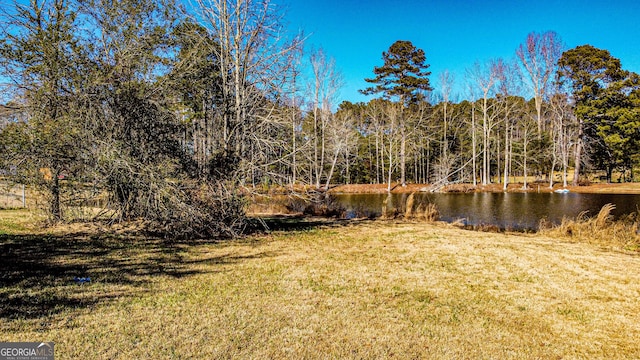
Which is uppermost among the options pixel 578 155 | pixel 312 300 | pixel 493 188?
pixel 578 155

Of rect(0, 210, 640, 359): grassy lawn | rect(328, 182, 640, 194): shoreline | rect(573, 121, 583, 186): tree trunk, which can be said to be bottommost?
rect(0, 210, 640, 359): grassy lawn

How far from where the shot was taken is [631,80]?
3033cm

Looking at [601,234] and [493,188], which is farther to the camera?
[493,188]

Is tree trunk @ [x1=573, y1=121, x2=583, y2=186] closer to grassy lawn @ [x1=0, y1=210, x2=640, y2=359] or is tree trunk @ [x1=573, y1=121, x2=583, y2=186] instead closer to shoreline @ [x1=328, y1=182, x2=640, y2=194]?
shoreline @ [x1=328, y1=182, x2=640, y2=194]

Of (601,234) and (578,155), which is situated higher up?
(578,155)

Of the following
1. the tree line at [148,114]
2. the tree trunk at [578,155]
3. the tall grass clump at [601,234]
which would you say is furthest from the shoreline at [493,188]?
the tree line at [148,114]

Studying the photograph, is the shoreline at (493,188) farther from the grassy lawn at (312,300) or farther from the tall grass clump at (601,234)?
the grassy lawn at (312,300)

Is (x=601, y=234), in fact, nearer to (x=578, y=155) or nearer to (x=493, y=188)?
(x=493, y=188)

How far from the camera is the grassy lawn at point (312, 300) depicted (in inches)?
139

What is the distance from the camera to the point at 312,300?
4797 mm

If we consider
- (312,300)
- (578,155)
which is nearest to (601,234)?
(312,300)

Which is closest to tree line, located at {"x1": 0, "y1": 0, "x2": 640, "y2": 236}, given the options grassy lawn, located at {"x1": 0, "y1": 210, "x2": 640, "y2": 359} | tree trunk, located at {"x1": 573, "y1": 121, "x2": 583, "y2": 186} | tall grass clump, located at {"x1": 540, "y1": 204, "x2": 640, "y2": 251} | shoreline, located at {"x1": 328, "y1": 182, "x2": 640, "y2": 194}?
grassy lawn, located at {"x1": 0, "y1": 210, "x2": 640, "y2": 359}

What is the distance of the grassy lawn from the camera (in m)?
3.53

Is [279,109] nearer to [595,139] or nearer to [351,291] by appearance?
[351,291]
